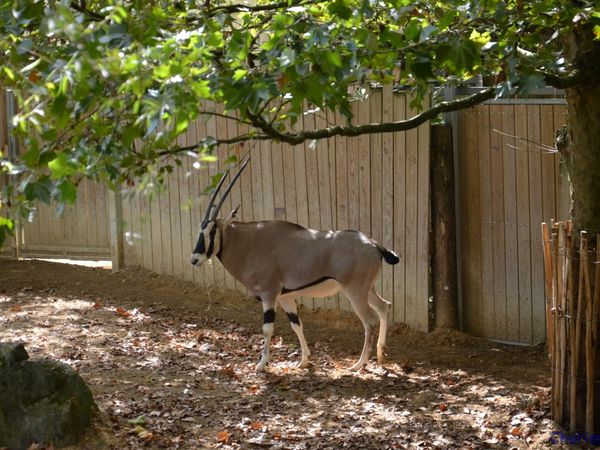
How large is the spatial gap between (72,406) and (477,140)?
15.3 feet

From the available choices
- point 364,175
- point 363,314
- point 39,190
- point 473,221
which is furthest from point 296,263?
point 39,190

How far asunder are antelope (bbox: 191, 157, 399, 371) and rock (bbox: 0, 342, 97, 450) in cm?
253

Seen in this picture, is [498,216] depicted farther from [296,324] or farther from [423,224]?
[296,324]

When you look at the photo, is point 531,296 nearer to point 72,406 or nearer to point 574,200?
point 574,200

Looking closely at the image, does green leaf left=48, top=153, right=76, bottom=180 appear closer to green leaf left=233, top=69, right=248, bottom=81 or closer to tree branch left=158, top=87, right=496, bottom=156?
green leaf left=233, top=69, right=248, bottom=81

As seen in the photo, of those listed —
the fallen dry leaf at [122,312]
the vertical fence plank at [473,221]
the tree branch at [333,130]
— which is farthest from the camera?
the fallen dry leaf at [122,312]

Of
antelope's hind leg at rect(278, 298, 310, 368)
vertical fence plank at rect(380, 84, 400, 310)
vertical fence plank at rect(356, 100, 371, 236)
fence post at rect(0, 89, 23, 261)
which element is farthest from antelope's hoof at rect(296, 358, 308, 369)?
fence post at rect(0, 89, 23, 261)

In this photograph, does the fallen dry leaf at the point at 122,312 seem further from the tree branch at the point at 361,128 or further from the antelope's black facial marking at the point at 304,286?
the tree branch at the point at 361,128

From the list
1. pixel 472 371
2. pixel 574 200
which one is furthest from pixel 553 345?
pixel 472 371

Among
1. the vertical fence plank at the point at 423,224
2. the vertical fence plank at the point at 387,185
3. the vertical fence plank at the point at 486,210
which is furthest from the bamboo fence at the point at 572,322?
the vertical fence plank at the point at 387,185

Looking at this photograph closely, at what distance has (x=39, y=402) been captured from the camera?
6.08 metres

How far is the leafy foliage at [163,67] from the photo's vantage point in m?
3.79

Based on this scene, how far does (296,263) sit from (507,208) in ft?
6.54

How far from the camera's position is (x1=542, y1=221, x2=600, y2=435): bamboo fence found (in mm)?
6363
